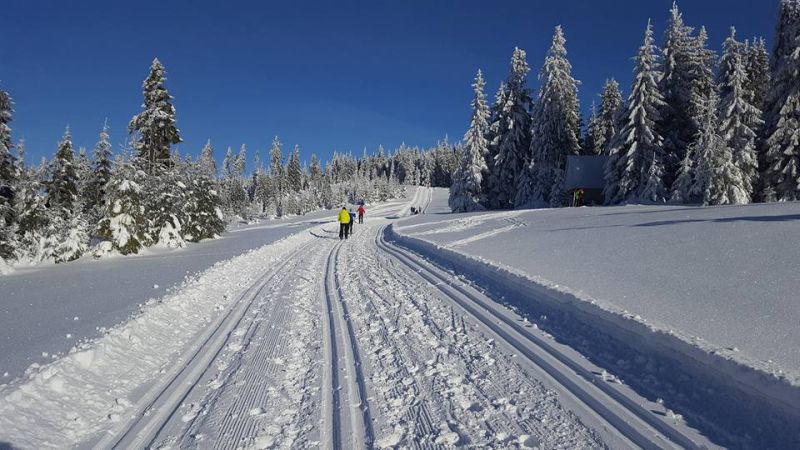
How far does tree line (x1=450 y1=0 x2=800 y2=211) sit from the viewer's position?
25.6 m

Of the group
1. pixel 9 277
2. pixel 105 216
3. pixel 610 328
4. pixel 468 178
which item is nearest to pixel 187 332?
pixel 610 328

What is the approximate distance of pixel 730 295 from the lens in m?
6.76

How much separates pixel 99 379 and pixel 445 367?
13.6ft

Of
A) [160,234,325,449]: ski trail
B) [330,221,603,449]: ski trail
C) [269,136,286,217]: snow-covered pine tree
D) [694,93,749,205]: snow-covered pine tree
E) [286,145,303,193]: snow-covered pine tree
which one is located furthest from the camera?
[286,145,303,193]: snow-covered pine tree

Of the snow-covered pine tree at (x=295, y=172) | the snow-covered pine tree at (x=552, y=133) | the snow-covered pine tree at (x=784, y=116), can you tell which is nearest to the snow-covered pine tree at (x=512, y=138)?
the snow-covered pine tree at (x=552, y=133)

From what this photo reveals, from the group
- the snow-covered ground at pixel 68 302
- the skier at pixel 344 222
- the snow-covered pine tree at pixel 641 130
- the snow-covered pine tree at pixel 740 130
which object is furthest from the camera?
the snow-covered pine tree at pixel 641 130

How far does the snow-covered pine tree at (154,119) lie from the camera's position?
27.9 m

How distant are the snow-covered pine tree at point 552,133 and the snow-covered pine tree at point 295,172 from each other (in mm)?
82997

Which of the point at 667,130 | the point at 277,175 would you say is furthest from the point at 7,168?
the point at 277,175

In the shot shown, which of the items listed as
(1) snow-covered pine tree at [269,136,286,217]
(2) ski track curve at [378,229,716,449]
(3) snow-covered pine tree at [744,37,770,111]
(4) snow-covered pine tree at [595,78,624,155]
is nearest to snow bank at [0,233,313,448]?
(2) ski track curve at [378,229,716,449]

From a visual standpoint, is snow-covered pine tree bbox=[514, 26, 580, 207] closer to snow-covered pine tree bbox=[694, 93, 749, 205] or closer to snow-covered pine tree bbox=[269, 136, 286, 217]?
snow-covered pine tree bbox=[694, 93, 749, 205]

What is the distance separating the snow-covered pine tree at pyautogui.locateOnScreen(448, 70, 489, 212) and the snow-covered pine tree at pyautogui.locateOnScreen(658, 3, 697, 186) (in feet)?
46.8

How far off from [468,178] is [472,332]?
34067 mm

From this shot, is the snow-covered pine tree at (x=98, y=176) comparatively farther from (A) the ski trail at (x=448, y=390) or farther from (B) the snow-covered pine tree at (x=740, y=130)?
(B) the snow-covered pine tree at (x=740, y=130)
